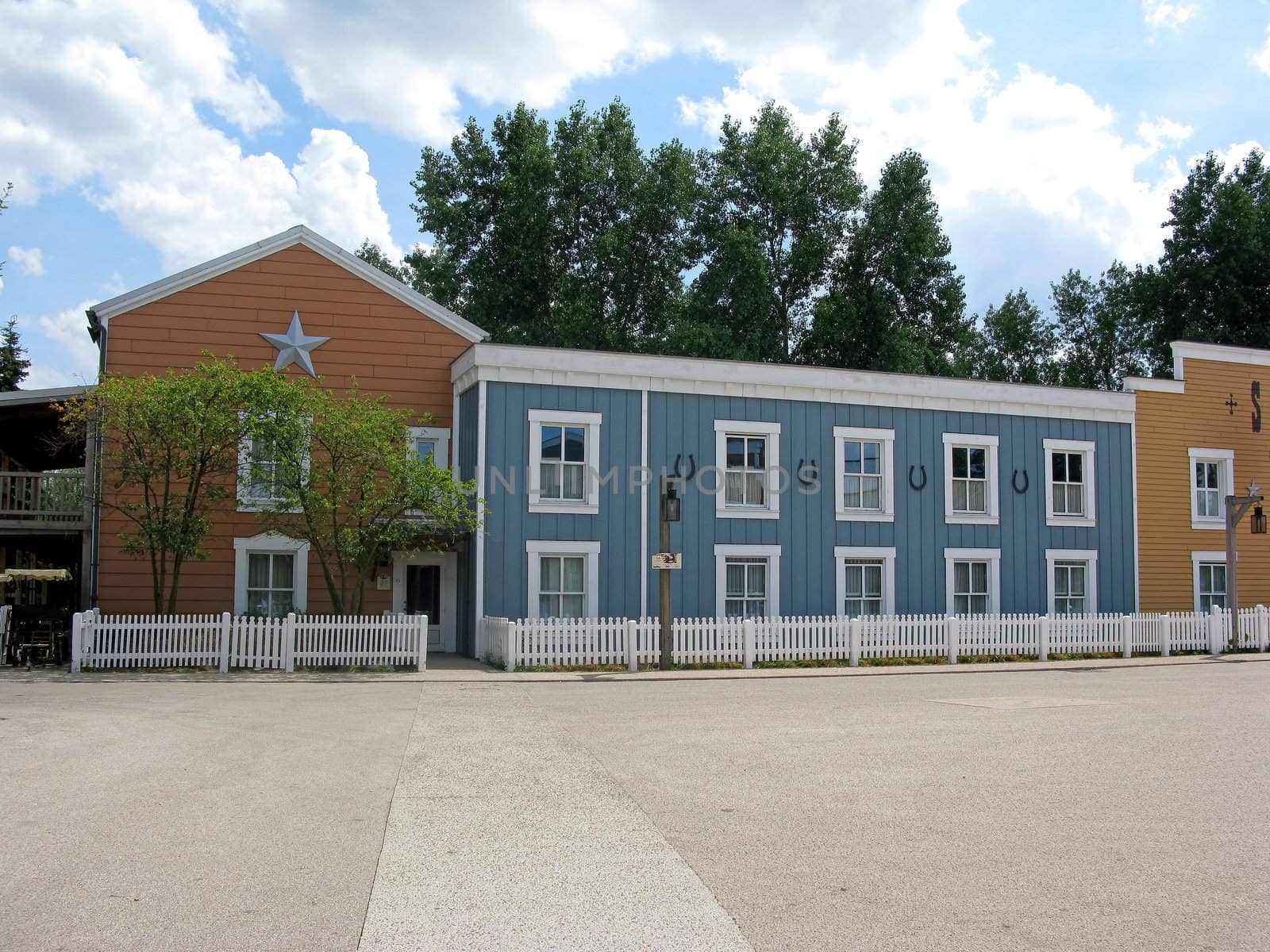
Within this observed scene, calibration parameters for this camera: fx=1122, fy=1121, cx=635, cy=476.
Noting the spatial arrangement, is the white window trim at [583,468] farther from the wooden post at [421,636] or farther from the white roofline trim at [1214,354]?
the white roofline trim at [1214,354]

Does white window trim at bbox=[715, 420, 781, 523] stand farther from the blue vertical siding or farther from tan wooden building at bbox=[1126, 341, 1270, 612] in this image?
tan wooden building at bbox=[1126, 341, 1270, 612]

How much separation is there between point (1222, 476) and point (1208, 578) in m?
2.81

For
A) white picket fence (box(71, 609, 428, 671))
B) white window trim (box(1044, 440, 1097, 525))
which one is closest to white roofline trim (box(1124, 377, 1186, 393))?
white window trim (box(1044, 440, 1097, 525))

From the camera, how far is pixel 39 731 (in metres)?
12.1

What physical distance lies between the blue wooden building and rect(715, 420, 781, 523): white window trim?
0.04 meters

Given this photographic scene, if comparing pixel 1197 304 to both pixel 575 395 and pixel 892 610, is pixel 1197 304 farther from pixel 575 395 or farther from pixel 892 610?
pixel 575 395

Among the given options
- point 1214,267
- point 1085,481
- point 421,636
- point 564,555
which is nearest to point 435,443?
point 564,555

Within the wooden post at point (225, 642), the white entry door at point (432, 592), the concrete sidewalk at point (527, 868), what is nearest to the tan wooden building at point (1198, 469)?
the white entry door at point (432, 592)

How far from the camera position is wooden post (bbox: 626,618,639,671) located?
67.7ft

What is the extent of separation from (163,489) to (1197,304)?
135 ft

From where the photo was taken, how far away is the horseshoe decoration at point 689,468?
23859 millimetres

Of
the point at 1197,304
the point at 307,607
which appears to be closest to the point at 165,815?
the point at 307,607

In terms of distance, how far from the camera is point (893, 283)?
4450 cm

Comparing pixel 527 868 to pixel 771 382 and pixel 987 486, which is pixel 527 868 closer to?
pixel 771 382
